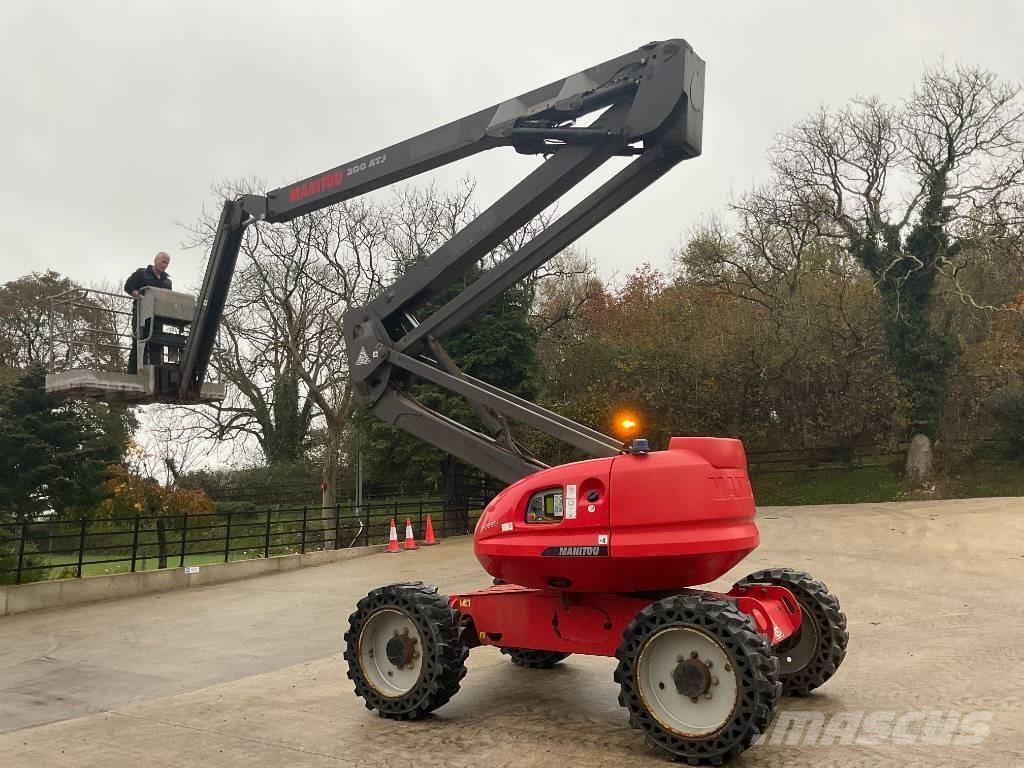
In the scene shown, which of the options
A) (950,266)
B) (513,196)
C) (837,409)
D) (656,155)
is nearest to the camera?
(656,155)

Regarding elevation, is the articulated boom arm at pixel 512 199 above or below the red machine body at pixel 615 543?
above

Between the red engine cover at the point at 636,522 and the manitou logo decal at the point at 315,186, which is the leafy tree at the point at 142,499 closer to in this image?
the manitou logo decal at the point at 315,186

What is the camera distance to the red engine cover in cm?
497

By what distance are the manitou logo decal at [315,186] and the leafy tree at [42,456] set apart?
1565 centimetres

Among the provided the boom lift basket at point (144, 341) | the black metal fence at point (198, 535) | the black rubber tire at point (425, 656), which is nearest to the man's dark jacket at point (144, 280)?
the boom lift basket at point (144, 341)

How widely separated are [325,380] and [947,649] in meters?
24.2

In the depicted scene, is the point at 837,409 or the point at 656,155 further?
the point at 837,409

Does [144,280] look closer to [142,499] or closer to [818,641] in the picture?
[818,641]

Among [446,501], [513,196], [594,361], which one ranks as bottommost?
[446,501]

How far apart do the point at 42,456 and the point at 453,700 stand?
737 inches

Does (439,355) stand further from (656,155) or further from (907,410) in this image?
(907,410)

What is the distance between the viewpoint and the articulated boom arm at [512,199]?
20.6 ft

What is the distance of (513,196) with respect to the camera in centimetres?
690

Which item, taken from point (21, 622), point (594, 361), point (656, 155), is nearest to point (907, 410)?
point (594, 361)
